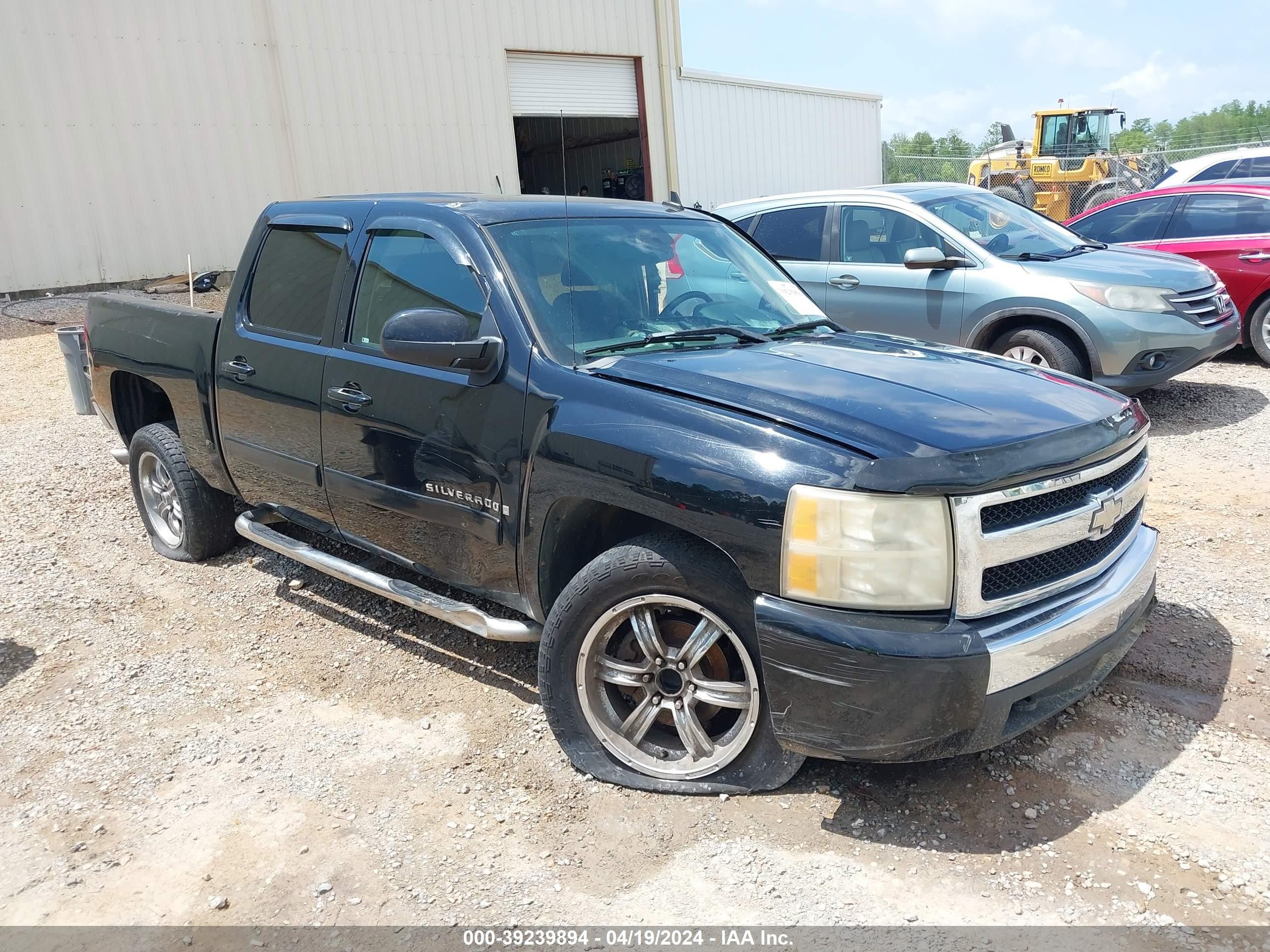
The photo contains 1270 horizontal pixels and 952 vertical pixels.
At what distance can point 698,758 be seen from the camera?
3.11 m

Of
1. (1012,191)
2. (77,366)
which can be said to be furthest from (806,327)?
(1012,191)

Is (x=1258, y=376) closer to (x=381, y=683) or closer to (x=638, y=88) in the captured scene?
(x=381, y=683)

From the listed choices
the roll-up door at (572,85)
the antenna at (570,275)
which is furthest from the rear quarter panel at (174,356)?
the roll-up door at (572,85)

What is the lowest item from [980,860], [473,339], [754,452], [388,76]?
[980,860]

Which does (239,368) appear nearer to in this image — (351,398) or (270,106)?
(351,398)

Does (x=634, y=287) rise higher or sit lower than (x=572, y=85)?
lower

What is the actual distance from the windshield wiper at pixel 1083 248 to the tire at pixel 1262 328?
1839 mm

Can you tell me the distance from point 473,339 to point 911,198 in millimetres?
5582

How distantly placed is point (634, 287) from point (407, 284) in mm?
907

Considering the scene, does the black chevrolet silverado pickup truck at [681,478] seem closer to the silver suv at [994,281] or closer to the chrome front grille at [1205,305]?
the silver suv at [994,281]

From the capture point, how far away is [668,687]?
3109 millimetres

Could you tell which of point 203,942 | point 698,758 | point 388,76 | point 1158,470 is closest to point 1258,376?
point 1158,470

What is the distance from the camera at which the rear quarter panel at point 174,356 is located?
4789 millimetres

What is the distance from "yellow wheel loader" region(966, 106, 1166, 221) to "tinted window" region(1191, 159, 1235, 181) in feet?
24.8
